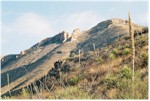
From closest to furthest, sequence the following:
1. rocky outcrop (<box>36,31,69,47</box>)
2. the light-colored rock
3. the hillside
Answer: the hillside, the light-colored rock, rocky outcrop (<box>36,31,69,47</box>)

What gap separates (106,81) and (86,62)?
37.0 ft

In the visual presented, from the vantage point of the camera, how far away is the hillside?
8.85 metres

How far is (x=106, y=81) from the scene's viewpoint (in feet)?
41.3

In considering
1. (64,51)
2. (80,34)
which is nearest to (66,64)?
(64,51)

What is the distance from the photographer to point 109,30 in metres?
78.2

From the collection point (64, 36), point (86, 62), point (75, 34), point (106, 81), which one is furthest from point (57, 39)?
point (106, 81)

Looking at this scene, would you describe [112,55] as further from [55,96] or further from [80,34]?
[80,34]

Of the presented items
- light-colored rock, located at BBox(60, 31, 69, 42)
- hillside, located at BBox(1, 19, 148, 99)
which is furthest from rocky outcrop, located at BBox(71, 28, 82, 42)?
light-colored rock, located at BBox(60, 31, 69, 42)

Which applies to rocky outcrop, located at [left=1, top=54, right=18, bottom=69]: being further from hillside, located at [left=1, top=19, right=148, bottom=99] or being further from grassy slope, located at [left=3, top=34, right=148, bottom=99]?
grassy slope, located at [left=3, top=34, right=148, bottom=99]

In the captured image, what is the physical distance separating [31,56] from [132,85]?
84.6 meters

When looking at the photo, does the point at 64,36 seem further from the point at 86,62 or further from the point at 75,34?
the point at 86,62

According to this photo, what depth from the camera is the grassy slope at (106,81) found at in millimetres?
5203

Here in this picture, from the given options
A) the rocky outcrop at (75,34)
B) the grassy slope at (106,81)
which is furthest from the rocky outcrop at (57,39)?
the grassy slope at (106,81)

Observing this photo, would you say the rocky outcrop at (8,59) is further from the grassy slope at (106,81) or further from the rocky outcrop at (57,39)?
the grassy slope at (106,81)
